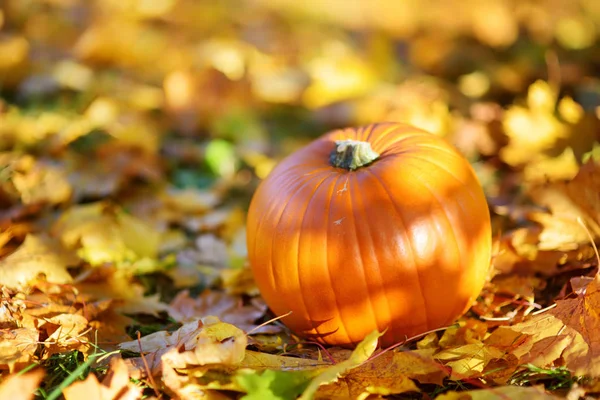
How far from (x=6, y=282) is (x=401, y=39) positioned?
3.11 m

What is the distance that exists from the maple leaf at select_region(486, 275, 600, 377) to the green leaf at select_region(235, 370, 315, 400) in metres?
0.58

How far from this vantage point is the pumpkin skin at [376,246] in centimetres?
162

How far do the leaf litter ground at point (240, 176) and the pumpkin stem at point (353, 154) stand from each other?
1.86 ft

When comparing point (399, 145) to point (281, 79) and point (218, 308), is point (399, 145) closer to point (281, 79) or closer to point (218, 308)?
point (218, 308)

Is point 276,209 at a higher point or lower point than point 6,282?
higher

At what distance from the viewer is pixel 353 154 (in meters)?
1.77

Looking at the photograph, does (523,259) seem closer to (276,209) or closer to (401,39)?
(276,209)

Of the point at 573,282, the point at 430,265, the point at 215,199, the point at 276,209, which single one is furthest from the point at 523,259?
the point at 215,199

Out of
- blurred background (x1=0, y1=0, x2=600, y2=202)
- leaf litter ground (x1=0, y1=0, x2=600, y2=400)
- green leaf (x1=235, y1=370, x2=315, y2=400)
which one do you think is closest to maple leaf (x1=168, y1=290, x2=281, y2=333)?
leaf litter ground (x1=0, y1=0, x2=600, y2=400)

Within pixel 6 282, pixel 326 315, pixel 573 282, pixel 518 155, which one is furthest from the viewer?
pixel 518 155

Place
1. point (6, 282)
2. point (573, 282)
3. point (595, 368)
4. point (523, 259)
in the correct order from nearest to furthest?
point (595, 368), point (573, 282), point (6, 282), point (523, 259)

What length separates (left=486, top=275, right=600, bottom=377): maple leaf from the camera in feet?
4.68

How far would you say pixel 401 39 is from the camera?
4086 mm

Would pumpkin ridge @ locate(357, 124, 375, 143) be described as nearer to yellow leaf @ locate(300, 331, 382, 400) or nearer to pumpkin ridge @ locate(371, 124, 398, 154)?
pumpkin ridge @ locate(371, 124, 398, 154)
